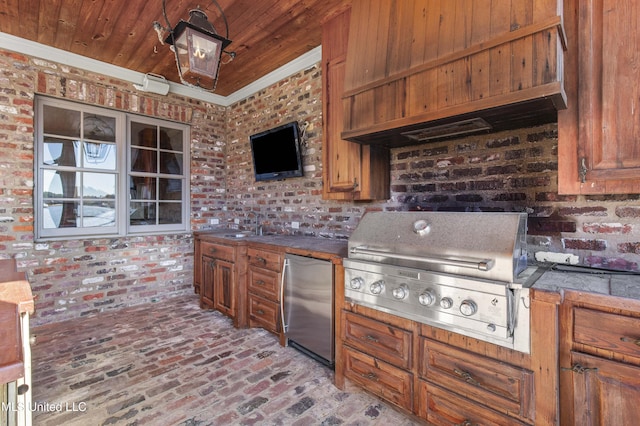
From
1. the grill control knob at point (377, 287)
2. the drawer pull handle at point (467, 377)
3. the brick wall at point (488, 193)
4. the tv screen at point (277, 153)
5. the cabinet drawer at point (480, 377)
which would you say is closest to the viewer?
the cabinet drawer at point (480, 377)

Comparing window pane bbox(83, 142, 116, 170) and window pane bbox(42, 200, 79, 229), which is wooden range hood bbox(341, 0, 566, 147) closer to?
window pane bbox(83, 142, 116, 170)

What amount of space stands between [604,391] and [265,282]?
7.37ft

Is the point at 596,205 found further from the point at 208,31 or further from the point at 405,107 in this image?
the point at 208,31

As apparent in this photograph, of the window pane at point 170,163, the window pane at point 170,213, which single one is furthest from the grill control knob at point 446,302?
the window pane at point 170,163

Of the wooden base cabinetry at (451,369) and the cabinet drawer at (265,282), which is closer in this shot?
the wooden base cabinetry at (451,369)

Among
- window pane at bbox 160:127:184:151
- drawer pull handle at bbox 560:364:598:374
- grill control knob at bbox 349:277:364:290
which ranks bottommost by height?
drawer pull handle at bbox 560:364:598:374

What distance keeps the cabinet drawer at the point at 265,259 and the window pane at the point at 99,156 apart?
2.14 meters

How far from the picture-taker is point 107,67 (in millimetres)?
3428

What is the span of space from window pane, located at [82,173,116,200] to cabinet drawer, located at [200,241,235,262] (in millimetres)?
1263

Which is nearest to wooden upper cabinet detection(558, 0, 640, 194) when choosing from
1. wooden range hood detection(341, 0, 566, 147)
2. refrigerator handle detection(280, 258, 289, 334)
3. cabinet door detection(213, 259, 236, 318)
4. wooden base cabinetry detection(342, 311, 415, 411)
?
wooden range hood detection(341, 0, 566, 147)

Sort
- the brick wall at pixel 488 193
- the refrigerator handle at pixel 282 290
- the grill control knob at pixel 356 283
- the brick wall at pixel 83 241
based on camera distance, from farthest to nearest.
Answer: the brick wall at pixel 83 241
the refrigerator handle at pixel 282 290
the grill control knob at pixel 356 283
the brick wall at pixel 488 193

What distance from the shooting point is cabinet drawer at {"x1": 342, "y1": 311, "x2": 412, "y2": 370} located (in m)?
1.66

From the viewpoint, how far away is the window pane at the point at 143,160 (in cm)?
377

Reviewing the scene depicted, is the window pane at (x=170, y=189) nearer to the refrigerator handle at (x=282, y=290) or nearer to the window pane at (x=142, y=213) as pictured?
the window pane at (x=142, y=213)
